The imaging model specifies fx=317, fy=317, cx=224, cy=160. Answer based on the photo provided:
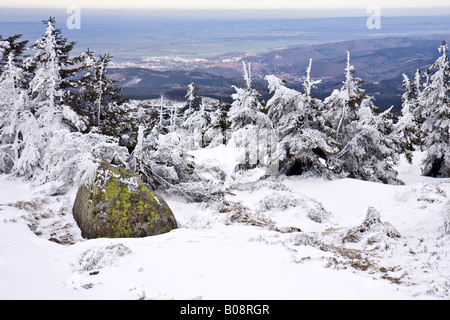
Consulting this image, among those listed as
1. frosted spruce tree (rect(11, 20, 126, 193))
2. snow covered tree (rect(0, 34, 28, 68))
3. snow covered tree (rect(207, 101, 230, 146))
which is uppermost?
snow covered tree (rect(0, 34, 28, 68))

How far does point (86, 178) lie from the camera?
940cm

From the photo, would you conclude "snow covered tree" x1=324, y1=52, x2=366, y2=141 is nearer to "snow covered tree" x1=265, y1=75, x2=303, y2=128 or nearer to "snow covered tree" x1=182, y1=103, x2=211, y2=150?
"snow covered tree" x1=265, y1=75, x2=303, y2=128

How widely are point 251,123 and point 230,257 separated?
13.6 metres

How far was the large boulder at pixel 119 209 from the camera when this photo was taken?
8.10 metres

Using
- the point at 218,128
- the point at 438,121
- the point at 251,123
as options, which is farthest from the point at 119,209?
the point at 218,128

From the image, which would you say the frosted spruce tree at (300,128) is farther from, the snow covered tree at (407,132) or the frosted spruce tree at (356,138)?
the snow covered tree at (407,132)

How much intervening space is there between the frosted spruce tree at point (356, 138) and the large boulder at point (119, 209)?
1270 cm

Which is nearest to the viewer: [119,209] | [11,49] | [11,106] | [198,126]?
[119,209]

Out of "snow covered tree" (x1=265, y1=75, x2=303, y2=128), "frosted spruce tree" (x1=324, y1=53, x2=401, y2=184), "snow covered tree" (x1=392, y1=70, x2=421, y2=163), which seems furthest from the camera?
"snow covered tree" (x1=392, y1=70, x2=421, y2=163)

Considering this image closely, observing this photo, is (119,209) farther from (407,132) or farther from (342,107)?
(407,132)

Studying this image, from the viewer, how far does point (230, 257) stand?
6387 mm

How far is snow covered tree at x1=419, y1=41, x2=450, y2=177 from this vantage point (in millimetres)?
24391

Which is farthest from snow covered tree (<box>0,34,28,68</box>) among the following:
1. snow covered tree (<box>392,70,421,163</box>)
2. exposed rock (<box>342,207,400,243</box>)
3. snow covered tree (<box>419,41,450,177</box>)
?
snow covered tree (<box>419,41,450,177</box>)

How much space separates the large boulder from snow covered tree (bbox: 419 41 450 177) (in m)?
24.7
